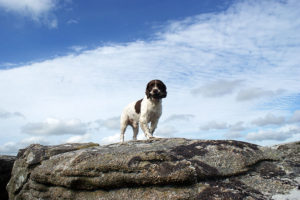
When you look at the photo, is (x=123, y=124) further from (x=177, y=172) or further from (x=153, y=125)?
(x=177, y=172)

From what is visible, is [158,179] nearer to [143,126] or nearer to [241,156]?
[241,156]

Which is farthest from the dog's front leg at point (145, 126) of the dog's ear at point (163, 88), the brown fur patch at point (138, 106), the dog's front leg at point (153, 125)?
the dog's ear at point (163, 88)

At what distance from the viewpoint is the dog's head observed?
393 inches

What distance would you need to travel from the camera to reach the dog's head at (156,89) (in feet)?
32.7

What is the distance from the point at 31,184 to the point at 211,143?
519 centimetres

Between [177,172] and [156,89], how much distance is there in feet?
15.3

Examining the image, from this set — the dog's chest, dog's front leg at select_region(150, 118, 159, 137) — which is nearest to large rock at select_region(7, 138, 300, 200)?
the dog's chest

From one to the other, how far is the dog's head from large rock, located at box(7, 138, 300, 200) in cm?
275

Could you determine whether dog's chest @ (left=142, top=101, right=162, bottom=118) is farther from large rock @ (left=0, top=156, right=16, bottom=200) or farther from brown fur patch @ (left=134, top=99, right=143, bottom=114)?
large rock @ (left=0, top=156, right=16, bottom=200)

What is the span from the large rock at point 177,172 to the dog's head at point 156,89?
2.75 meters

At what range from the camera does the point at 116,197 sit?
6.02m

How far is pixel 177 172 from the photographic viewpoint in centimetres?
563

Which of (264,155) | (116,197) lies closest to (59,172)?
(116,197)

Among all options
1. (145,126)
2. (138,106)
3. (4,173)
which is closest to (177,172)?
(145,126)
